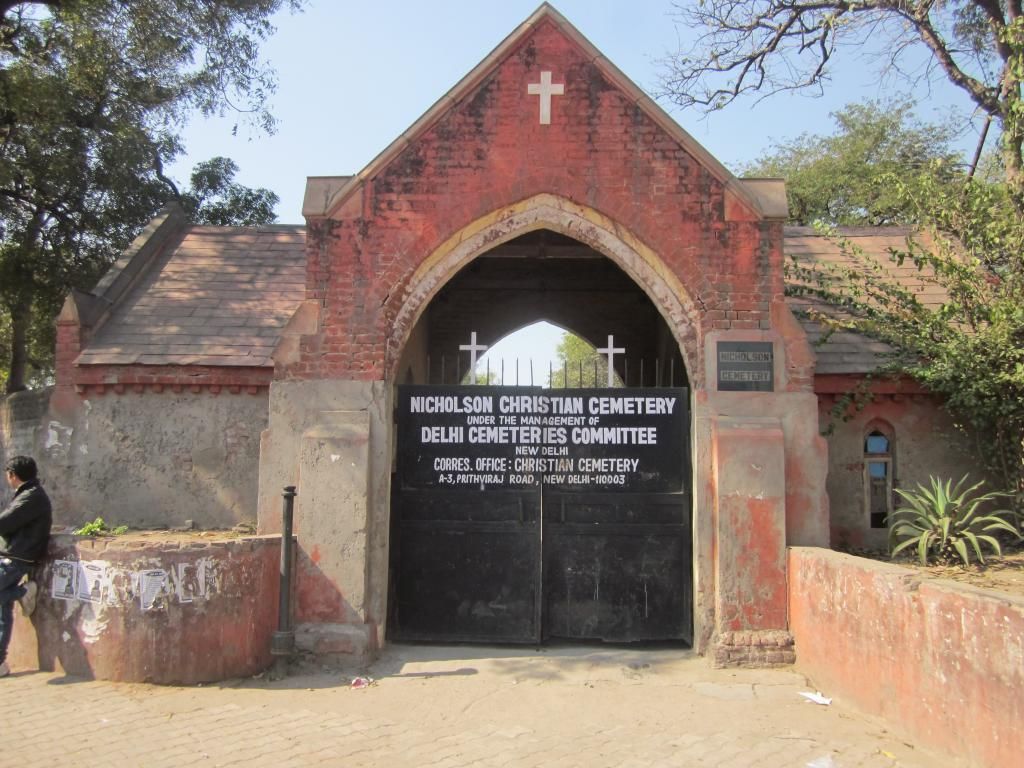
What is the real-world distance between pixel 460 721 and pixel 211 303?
711 cm

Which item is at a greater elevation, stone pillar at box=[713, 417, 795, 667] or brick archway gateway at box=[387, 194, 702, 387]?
brick archway gateway at box=[387, 194, 702, 387]

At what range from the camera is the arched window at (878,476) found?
31.8 ft

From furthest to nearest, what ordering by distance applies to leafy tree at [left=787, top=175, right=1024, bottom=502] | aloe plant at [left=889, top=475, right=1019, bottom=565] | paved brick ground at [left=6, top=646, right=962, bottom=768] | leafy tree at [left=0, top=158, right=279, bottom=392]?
leafy tree at [left=0, top=158, right=279, bottom=392] < leafy tree at [left=787, top=175, right=1024, bottom=502] < aloe plant at [left=889, top=475, right=1019, bottom=565] < paved brick ground at [left=6, top=646, right=962, bottom=768]

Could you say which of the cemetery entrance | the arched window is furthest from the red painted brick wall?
the arched window

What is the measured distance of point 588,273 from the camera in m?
13.3

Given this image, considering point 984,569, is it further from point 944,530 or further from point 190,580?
point 190,580

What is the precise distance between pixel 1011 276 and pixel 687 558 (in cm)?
487

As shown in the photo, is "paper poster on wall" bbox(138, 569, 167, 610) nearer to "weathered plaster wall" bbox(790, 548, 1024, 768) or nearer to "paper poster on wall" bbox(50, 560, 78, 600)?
"paper poster on wall" bbox(50, 560, 78, 600)

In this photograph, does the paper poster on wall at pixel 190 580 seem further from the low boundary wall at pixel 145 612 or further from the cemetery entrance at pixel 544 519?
the cemetery entrance at pixel 544 519

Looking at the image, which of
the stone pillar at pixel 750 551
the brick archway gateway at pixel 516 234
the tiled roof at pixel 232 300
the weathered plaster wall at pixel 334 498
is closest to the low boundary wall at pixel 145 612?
→ the weathered plaster wall at pixel 334 498

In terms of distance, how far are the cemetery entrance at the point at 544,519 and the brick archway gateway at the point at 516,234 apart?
389 millimetres

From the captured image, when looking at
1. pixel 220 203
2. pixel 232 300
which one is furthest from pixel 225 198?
pixel 232 300

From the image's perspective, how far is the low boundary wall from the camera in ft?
21.9

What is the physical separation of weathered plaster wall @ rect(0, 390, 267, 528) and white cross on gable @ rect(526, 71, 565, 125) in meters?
4.74
